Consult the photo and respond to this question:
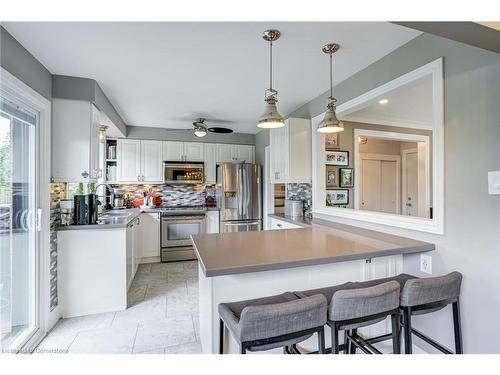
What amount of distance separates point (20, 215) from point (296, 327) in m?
2.31

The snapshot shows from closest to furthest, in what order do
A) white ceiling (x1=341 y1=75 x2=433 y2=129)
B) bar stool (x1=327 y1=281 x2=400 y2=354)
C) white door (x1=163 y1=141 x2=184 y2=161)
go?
1. bar stool (x1=327 y1=281 x2=400 y2=354)
2. white ceiling (x1=341 y1=75 x2=433 y2=129)
3. white door (x1=163 y1=141 x2=184 y2=161)

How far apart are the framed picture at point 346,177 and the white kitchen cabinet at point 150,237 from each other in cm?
304

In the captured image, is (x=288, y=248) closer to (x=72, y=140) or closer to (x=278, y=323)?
(x=278, y=323)

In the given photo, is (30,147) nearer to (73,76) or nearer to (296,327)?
(73,76)

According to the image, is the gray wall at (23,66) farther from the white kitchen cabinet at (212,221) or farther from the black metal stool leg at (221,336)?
the white kitchen cabinet at (212,221)

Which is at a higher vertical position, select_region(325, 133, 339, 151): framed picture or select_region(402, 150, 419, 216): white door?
select_region(325, 133, 339, 151): framed picture

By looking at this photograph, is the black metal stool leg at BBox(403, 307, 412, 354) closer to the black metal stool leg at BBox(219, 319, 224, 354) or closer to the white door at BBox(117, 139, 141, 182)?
the black metal stool leg at BBox(219, 319, 224, 354)

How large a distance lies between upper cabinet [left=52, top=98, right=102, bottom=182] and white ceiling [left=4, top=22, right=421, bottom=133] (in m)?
0.33

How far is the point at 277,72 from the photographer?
250 cm

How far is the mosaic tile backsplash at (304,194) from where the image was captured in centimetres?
344

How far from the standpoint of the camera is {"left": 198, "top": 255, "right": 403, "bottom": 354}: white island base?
1.51m

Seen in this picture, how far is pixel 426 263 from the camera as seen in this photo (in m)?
1.82

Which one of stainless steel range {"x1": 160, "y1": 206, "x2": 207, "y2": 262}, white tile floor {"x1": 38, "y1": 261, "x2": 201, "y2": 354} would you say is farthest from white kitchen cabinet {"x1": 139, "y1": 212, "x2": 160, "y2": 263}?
white tile floor {"x1": 38, "y1": 261, "x2": 201, "y2": 354}

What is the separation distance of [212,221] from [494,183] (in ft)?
12.8
